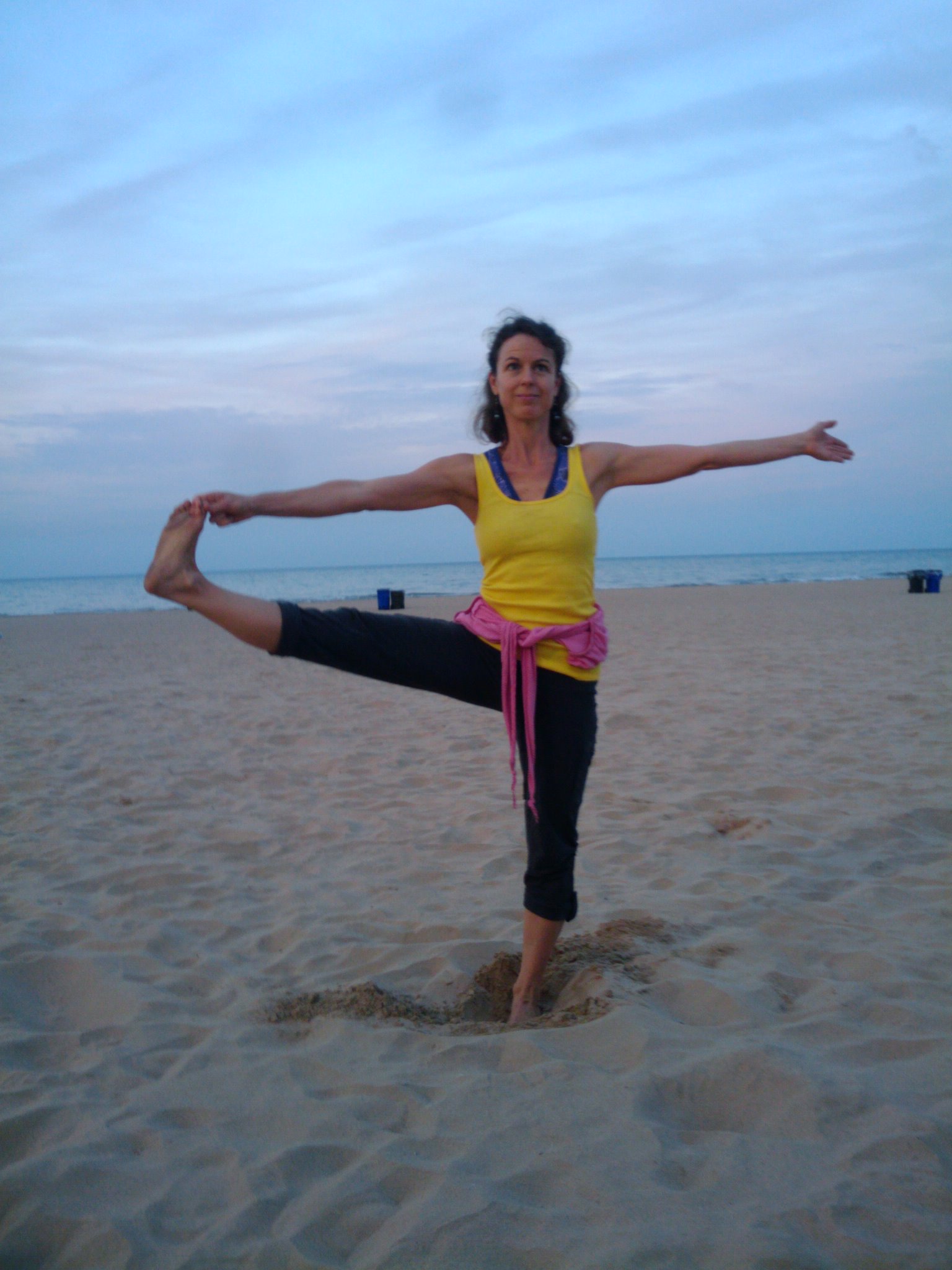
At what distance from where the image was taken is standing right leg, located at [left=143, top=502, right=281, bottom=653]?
239cm

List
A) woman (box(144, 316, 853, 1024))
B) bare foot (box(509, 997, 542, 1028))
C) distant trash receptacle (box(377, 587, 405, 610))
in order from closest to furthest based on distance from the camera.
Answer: woman (box(144, 316, 853, 1024)) < bare foot (box(509, 997, 542, 1028)) < distant trash receptacle (box(377, 587, 405, 610))

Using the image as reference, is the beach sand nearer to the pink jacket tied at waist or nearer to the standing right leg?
the pink jacket tied at waist

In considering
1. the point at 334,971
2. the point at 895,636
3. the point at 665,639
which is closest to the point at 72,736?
the point at 334,971

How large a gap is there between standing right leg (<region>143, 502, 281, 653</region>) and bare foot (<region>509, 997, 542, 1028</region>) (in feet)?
4.47

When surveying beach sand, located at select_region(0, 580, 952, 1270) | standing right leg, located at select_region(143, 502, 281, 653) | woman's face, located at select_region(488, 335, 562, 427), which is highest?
woman's face, located at select_region(488, 335, 562, 427)

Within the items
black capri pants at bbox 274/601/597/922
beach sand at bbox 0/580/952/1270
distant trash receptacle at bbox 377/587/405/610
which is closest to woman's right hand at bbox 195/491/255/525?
black capri pants at bbox 274/601/597/922

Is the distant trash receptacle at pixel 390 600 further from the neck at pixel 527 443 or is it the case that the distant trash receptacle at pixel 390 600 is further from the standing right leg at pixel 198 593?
the standing right leg at pixel 198 593

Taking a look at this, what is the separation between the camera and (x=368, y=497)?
103 inches

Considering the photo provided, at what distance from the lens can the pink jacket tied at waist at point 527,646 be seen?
2.54 metres

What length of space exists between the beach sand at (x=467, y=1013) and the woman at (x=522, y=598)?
57cm

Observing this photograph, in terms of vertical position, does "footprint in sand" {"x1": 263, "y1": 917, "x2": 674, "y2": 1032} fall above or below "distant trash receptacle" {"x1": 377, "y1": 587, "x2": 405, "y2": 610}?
below

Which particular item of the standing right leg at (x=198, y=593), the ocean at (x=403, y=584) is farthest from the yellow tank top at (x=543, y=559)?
the ocean at (x=403, y=584)

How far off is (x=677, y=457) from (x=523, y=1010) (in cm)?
180

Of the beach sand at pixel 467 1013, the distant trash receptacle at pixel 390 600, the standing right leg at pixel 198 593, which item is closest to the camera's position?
the beach sand at pixel 467 1013
